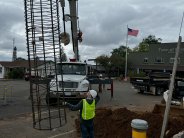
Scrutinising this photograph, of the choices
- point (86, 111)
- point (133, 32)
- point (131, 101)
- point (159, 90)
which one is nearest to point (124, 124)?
point (86, 111)

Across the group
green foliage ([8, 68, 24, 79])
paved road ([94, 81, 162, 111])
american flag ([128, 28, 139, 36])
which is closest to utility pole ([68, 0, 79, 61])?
paved road ([94, 81, 162, 111])

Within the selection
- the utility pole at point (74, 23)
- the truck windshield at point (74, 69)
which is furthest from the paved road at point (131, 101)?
the utility pole at point (74, 23)

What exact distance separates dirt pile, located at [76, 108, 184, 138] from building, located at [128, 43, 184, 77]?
5224 centimetres

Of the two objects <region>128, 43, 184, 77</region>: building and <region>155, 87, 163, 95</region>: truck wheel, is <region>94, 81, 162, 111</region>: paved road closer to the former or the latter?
<region>155, 87, 163, 95</region>: truck wheel

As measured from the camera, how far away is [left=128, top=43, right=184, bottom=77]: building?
219 ft

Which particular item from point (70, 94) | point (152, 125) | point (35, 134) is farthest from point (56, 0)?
point (70, 94)

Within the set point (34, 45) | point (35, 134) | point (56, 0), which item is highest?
point (56, 0)

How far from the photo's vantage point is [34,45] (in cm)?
1255

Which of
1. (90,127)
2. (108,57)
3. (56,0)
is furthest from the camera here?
(108,57)

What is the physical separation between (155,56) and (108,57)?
11689 mm

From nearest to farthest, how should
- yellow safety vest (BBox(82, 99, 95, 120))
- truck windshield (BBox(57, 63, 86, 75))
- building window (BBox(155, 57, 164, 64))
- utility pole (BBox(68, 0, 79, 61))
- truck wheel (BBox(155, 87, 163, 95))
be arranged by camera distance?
1. yellow safety vest (BBox(82, 99, 95, 120))
2. utility pole (BBox(68, 0, 79, 61))
3. truck windshield (BBox(57, 63, 86, 75))
4. truck wheel (BBox(155, 87, 163, 95))
5. building window (BBox(155, 57, 164, 64))

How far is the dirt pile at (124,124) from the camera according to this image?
995cm

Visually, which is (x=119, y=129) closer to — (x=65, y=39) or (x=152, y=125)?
(x=152, y=125)

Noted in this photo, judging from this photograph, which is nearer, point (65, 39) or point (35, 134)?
point (35, 134)
